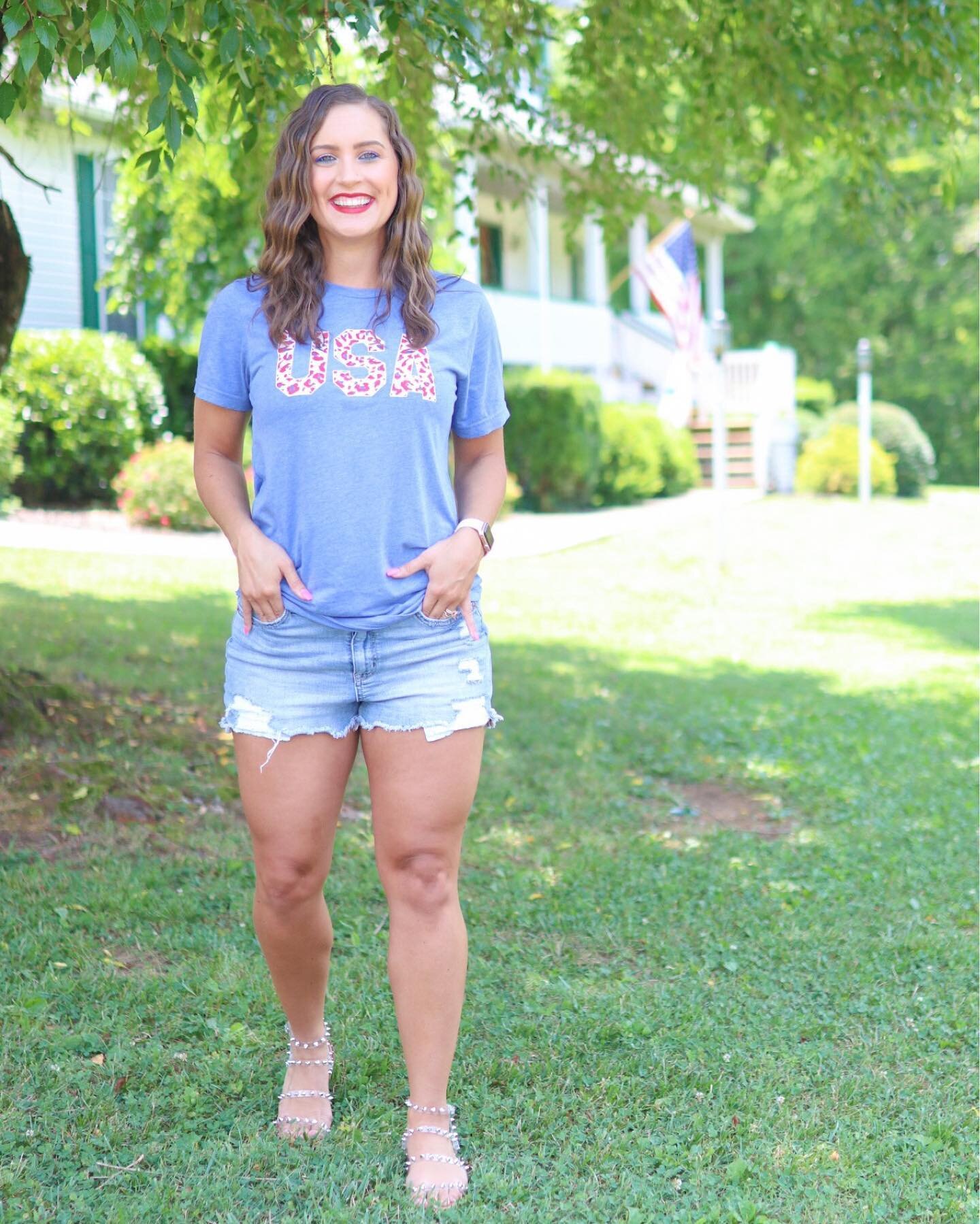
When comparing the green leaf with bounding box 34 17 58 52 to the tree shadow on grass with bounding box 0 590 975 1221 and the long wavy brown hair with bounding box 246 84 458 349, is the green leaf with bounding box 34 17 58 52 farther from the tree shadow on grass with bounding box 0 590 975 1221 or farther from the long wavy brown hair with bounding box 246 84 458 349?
the tree shadow on grass with bounding box 0 590 975 1221

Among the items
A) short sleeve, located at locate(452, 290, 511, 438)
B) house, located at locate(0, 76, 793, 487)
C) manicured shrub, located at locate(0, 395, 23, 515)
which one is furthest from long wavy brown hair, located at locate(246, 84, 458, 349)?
manicured shrub, located at locate(0, 395, 23, 515)

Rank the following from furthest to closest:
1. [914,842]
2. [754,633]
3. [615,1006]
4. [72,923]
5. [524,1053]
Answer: [754,633], [914,842], [72,923], [615,1006], [524,1053]

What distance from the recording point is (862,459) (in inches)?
854

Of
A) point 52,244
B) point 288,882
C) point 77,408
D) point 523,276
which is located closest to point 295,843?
point 288,882

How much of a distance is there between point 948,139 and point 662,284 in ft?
38.6

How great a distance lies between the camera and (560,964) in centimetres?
408

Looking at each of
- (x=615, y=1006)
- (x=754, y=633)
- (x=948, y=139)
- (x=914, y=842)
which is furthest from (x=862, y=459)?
(x=615, y=1006)

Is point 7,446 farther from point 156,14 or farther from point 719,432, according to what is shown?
point 156,14

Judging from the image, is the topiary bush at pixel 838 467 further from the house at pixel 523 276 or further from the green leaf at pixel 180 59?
the green leaf at pixel 180 59

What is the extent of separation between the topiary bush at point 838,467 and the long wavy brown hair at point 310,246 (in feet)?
71.5

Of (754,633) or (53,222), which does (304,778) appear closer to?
(754,633)

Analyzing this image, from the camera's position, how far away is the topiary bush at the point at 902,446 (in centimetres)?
2505

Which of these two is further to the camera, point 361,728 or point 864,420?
point 864,420

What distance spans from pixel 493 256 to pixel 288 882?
2052cm
